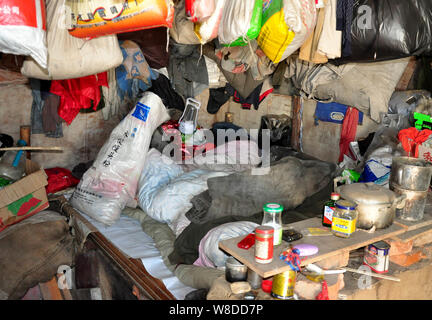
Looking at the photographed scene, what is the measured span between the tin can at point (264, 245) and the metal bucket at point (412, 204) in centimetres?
94

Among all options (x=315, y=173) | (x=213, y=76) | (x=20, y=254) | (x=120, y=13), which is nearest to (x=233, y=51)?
(x=213, y=76)

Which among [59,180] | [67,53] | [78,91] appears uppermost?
[67,53]

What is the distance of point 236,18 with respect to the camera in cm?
240

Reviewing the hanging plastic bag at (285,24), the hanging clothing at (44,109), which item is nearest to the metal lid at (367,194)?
the hanging plastic bag at (285,24)

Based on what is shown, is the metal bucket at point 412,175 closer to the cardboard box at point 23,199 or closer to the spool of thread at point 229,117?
the cardboard box at point 23,199

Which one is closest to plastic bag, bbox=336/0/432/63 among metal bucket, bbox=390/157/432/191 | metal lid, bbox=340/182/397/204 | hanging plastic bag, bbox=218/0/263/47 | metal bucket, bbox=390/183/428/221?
→ hanging plastic bag, bbox=218/0/263/47

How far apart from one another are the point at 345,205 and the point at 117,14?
1486mm

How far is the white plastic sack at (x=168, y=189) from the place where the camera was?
294 centimetres

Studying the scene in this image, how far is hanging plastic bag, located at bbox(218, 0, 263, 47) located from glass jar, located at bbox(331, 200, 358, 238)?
1.20 meters

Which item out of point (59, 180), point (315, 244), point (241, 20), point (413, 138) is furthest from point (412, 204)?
point (59, 180)

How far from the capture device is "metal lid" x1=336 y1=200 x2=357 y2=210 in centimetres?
187

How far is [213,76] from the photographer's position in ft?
15.1

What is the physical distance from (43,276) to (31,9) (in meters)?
2.05

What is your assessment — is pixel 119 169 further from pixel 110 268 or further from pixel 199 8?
pixel 199 8
